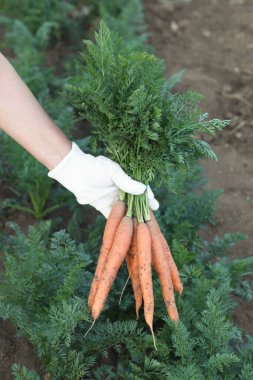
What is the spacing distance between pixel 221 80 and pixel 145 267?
2.76m

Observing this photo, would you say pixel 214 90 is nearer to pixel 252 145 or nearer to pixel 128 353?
pixel 252 145

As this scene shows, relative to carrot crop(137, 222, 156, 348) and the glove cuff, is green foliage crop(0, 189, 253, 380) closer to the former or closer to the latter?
carrot crop(137, 222, 156, 348)

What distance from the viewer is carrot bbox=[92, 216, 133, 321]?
275 cm

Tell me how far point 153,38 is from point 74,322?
3.79 meters

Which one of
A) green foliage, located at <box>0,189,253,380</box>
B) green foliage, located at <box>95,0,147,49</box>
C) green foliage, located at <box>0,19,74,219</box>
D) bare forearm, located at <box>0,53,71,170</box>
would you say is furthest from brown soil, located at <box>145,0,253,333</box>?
bare forearm, located at <box>0,53,71,170</box>

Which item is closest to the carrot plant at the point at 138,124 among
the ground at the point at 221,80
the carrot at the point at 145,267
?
the carrot at the point at 145,267

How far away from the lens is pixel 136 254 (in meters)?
2.90

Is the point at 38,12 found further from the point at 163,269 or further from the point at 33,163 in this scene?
the point at 163,269

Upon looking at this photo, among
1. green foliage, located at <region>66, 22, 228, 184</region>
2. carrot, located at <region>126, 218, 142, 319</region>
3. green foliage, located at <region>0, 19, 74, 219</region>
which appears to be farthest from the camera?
green foliage, located at <region>0, 19, 74, 219</region>

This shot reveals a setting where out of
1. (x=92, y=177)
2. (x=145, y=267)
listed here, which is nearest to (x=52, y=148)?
(x=92, y=177)

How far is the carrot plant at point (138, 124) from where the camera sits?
8.48 feet

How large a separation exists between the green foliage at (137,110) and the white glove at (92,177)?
0.25 feet

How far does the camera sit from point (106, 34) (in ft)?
8.51

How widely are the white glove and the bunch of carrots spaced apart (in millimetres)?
85
